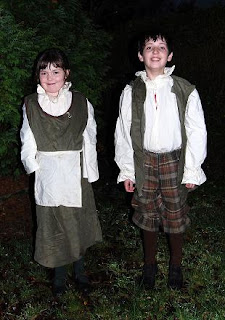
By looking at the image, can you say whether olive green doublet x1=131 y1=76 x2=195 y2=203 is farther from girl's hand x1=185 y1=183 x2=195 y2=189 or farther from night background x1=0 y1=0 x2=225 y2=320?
night background x1=0 y1=0 x2=225 y2=320

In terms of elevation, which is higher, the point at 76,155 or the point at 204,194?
the point at 76,155

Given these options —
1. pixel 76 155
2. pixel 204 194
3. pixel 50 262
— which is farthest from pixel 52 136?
pixel 204 194

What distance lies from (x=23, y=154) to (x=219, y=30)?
462 centimetres

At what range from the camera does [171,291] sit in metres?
3.43

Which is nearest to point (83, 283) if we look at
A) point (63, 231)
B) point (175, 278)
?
point (63, 231)

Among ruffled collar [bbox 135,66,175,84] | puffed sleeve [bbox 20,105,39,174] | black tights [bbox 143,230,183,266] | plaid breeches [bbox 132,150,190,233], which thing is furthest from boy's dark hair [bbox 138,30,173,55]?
black tights [bbox 143,230,183,266]

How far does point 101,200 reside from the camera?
5523mm

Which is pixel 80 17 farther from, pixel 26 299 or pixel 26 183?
pixel 26 299

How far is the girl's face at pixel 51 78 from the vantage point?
308 cm

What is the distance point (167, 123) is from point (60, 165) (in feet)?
2.62

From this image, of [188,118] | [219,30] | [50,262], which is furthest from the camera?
[219,30]

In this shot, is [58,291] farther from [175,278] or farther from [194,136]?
[194,136]

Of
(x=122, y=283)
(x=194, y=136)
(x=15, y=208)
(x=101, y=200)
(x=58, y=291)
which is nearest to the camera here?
(x=194, y=136)

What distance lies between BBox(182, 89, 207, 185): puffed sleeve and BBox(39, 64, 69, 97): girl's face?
35.4 inches
